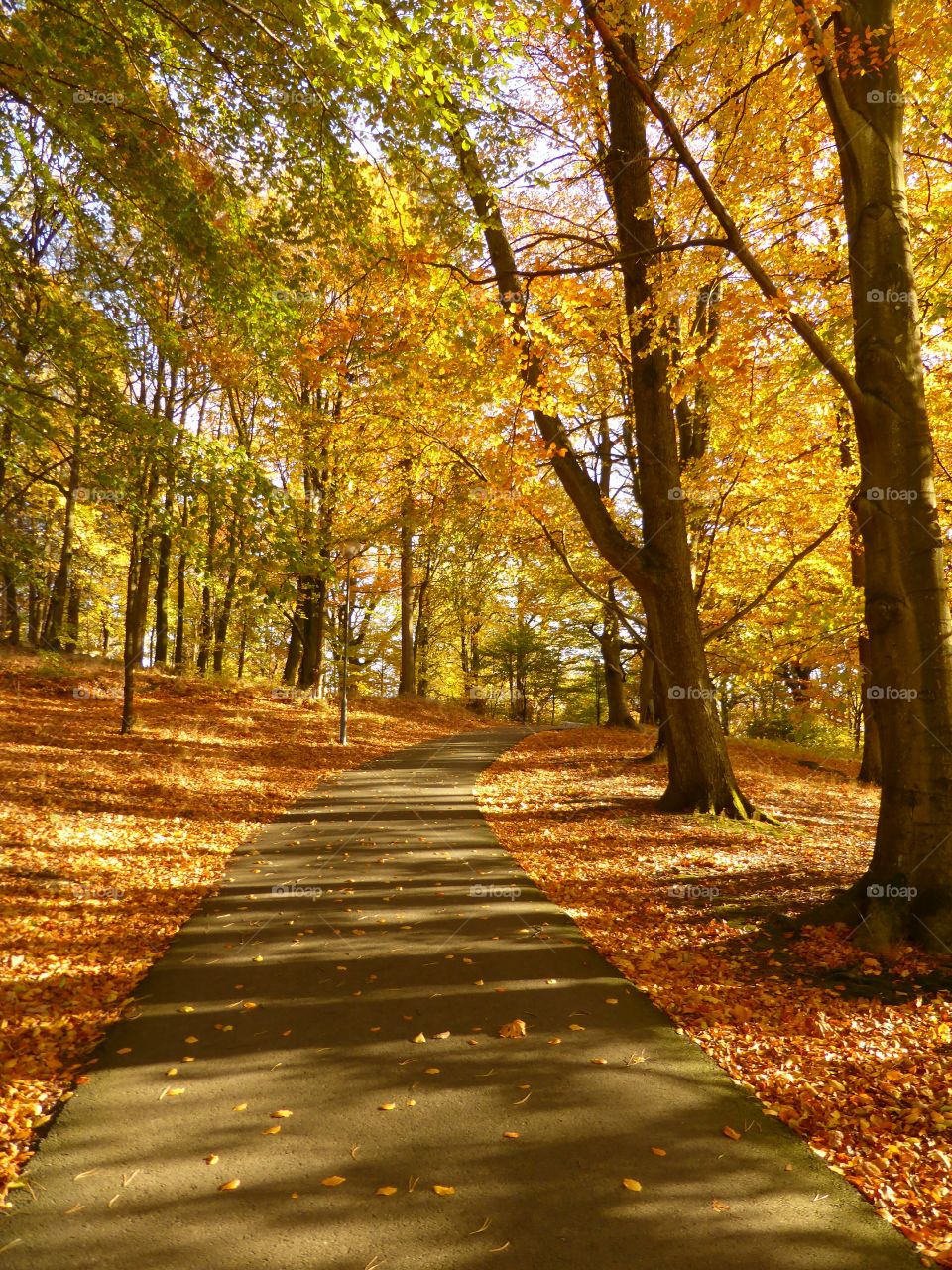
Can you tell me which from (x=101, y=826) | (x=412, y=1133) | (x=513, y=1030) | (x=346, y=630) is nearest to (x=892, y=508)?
(x=513, y=1030)

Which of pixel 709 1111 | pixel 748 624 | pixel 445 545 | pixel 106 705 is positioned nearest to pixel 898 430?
pixel 709 1111

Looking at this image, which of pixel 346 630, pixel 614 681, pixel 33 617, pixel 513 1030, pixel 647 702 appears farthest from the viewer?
pixel 33 617

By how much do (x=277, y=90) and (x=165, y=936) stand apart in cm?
794

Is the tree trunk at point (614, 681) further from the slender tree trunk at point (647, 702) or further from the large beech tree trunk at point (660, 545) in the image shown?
the large beech tree trunk at point (660, 545)

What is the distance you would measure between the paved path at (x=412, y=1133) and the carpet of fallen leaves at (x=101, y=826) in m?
0.35

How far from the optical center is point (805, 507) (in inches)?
517

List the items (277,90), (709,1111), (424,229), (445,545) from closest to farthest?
(709,1111), (277,90), (424,229), (445,545)

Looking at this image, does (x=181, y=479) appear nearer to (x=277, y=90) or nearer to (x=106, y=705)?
(x=277, y=90)

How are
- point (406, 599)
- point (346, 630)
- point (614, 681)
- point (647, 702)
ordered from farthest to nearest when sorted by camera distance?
point (406, 599), point (647, 702), point (614, 681), point (346, 630)

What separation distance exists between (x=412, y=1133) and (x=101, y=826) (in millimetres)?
6341

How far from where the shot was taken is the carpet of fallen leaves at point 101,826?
173 inches

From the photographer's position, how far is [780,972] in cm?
532

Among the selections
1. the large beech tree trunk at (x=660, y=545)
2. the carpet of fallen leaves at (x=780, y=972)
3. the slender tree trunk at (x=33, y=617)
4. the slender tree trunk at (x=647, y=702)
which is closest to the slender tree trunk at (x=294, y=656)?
the slender tree trunk at (x=33, y=617)

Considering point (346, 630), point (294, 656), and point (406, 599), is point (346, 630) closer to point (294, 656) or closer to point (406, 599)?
point (406, 599)
